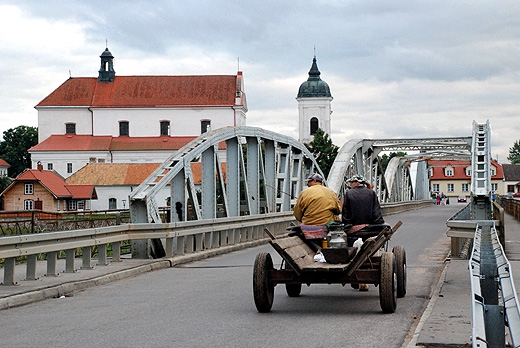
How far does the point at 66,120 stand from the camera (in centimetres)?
11875

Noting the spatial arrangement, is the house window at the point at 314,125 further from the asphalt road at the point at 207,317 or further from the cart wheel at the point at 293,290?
the cart wheel at the point at 293,290

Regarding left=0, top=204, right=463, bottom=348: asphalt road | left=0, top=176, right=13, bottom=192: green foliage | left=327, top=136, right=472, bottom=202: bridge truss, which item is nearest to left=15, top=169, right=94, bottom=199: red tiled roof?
left=0, top=176, right=13, bottom=192: green foliage

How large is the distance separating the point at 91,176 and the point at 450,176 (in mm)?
82331

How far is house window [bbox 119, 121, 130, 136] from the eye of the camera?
118 meters

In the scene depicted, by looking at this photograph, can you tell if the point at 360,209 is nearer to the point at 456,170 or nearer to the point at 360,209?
the point at 360,209

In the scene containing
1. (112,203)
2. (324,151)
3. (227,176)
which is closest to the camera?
(227,176)

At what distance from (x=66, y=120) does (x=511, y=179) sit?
88.8 meters

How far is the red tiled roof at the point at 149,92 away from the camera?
388ft

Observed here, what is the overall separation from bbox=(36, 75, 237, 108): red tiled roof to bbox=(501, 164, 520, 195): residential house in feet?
218

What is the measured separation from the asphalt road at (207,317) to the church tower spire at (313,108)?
137191 millimetres

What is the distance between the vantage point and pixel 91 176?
10256 cm

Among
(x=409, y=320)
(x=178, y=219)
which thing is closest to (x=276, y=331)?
(x=409, y=320)

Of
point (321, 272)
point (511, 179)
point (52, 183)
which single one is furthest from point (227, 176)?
point (511, 179)

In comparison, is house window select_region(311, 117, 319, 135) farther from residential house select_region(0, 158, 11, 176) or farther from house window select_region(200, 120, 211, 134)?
residential house select_region(0, 158, 11, 176)
